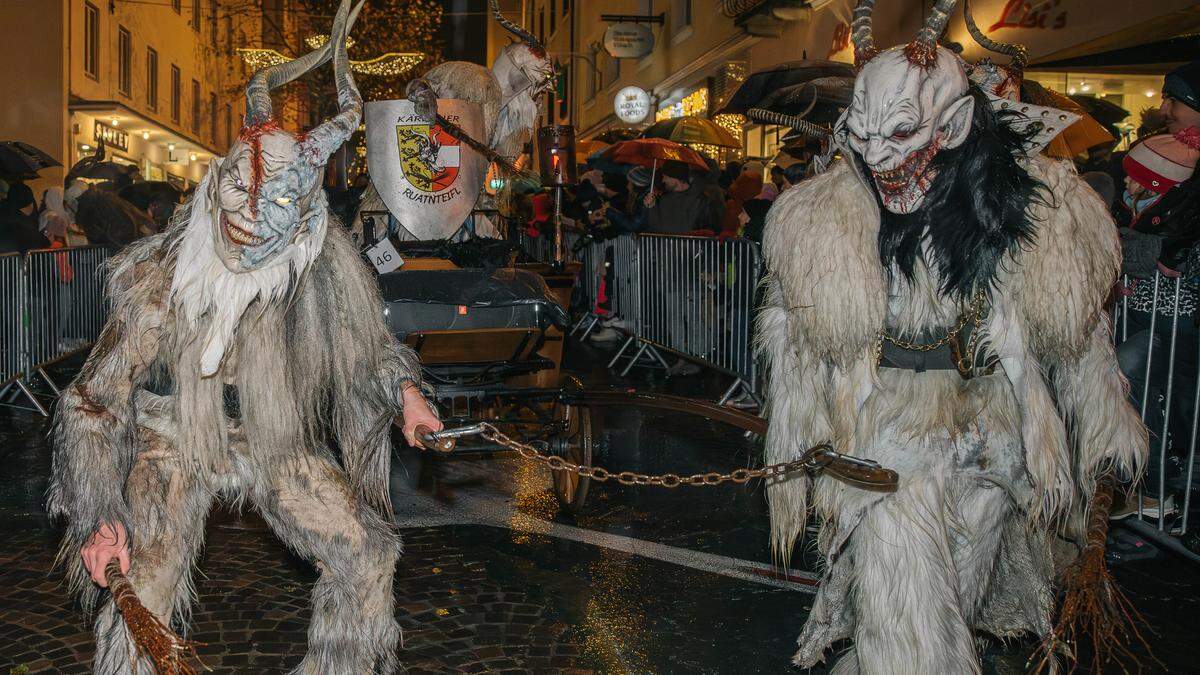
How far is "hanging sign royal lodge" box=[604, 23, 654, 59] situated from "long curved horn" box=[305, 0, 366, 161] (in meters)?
22.8

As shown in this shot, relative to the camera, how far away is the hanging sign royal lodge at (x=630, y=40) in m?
25.7

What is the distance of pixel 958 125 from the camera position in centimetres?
340

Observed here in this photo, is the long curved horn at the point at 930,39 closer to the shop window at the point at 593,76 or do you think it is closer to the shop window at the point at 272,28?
the shop window at the point at 593,76

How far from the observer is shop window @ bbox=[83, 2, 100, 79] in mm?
24656

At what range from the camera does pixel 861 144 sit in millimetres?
3410

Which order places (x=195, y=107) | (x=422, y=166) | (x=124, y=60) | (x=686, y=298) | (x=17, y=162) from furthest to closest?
(x=195, y=107) < (x=124, y=60) < (x=17, y=162) < (x=686, y=298) < (x=422, y=166)

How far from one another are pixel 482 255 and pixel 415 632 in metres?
3.16

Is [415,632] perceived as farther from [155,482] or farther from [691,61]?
[691,61]

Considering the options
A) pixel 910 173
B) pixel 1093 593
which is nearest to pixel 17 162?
pixel 910 173

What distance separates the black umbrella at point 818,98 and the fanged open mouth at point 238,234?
245 inches

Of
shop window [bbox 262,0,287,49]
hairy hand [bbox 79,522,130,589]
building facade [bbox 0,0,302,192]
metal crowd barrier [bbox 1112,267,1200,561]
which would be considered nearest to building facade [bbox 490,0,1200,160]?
metal crowd barrier [bbox 1112,267,1200,561]

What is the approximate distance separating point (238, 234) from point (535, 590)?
9.41 ft

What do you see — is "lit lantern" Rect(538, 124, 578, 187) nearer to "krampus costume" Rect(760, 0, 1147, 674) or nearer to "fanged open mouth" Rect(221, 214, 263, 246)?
"krampus costume" Rect(760, 0, 1147, 674)

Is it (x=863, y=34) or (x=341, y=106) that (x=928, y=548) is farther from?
(x=341, y=106)
